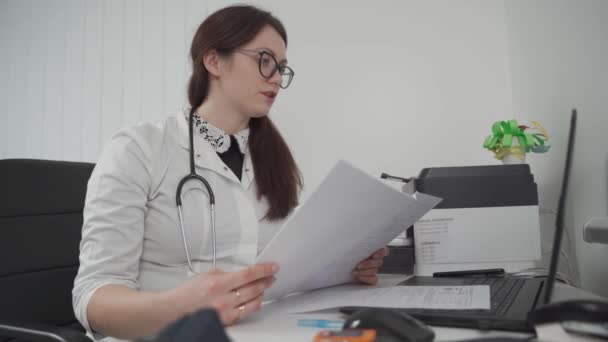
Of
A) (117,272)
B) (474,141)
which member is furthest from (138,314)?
(474,141)

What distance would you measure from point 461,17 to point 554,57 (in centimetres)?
59

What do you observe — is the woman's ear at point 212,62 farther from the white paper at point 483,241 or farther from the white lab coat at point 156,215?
the white paper at point 483,241

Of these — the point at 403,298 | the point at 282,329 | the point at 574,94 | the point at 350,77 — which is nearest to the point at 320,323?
the point at 282,329

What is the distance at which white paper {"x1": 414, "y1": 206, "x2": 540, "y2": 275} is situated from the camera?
3.91ft

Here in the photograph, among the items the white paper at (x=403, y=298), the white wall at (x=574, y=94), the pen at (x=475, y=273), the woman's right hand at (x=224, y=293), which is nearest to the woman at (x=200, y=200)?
the woman's right hand at (x=224, y=293)

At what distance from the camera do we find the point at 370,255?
0.99 m

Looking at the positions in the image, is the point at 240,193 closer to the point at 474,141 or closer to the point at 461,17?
the point at 474,141

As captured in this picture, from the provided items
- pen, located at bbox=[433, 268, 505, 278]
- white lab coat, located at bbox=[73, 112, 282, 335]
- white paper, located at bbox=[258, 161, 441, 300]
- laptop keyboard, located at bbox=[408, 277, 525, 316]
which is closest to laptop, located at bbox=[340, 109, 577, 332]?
laptop keyboard, located at bbox=[408, 277, 525, 316]

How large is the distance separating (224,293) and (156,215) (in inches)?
15.4

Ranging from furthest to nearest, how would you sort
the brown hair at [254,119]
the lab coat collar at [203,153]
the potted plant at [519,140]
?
the potted plant at [519,140] → the brown hair at [254,119] → the lab coat collar at [203,153]

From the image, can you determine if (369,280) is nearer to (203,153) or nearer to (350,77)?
(203,153)

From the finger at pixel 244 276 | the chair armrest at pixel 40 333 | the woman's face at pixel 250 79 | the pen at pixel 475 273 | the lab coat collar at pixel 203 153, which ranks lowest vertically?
the chair armrest at pixel 40 333

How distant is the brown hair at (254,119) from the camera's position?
1149 mm

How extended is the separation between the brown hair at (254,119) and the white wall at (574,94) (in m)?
0.76
